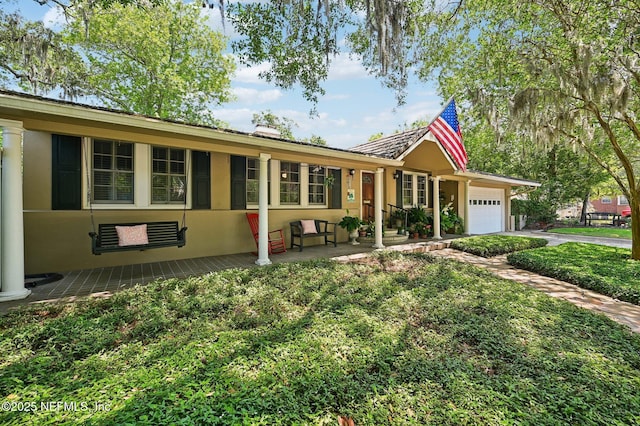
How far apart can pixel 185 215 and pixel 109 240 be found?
1.55 metres

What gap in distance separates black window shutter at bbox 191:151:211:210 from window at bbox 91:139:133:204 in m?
1.21

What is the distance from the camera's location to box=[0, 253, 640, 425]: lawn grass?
190 centimetres

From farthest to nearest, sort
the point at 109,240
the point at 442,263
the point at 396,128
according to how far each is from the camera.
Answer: the point at 396,128 → the point at 442,263 → the point at 109,240

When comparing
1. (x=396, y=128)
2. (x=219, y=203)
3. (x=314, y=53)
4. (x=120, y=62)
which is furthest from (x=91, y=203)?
(x=396, y=128)

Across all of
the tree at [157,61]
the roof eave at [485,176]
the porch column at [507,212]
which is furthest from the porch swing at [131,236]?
the porch column at [507,212]

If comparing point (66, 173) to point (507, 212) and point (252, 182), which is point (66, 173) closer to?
point (252, 182)

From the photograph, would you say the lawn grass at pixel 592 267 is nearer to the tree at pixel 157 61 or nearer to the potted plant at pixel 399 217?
the potted plant at pixel 399 217

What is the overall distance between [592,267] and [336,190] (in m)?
6.47

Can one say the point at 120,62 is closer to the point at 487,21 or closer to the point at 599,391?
the point at 487,21

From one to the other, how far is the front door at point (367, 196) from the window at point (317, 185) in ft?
6.13

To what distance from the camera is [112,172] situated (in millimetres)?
5574

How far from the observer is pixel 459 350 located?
2.77m

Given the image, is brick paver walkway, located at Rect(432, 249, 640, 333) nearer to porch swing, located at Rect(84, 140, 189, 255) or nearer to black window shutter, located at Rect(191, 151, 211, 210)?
black window shutter, located at Rect(191, 151, 211, 210)

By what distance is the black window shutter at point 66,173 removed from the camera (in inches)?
197
